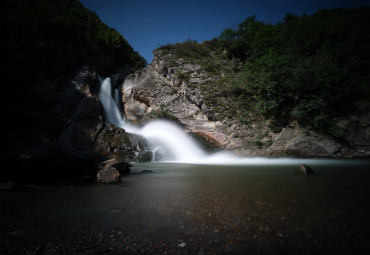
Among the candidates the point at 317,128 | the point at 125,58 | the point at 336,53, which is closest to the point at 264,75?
the point at 317,128

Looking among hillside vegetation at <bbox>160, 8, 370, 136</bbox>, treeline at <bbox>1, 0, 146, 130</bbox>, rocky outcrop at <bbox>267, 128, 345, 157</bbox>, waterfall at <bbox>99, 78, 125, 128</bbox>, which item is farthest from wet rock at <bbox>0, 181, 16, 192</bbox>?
waterfall at <bbox>99, 78, 125, 128</bbox>

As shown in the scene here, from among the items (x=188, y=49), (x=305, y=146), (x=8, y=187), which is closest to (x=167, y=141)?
(x=305, y=146)

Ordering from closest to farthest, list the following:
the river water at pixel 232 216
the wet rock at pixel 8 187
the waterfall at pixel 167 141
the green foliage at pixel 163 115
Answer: the river water at pixel 232 216 < the wet rock at pixel 8 187 < the waterfall at pixel 167 141 < the green foliage at pixel 163 115

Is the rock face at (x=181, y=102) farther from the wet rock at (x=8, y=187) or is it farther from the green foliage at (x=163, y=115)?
the wet rock at (x=8, y=187)

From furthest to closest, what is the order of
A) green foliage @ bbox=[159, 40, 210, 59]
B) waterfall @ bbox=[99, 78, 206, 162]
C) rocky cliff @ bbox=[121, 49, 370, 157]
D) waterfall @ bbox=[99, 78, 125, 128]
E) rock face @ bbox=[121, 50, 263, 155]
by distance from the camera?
1. green foliage @ bbox=[159, 40, 210, 59]
2. waterfall @ bbox=[99, 78, 125, 128]
3. rock face @ bbox=[121, 50, 263, 155]
4. waterfall @ bbox=[99, 78, 206, 162]
5. rocky cliff @ bbox=[121, 49, 370, 157]

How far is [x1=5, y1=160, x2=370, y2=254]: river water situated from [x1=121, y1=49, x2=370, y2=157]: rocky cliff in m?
10.3

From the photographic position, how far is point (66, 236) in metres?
2.07

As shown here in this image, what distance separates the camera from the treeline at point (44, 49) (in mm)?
7012

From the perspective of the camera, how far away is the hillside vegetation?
1403 centimetres

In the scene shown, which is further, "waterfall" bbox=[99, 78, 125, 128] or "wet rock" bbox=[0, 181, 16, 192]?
"waterfall" bbox=[99, 78, 125, 128]

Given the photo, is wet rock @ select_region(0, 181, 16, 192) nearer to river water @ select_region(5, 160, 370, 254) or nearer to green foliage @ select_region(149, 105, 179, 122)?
river water @ select_region(5, 160, 370, 254)

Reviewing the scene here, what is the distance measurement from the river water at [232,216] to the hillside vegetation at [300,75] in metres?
12.3

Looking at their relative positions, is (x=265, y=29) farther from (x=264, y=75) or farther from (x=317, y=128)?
(x=317, y=128)

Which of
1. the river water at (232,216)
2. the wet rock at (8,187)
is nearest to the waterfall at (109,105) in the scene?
the wet rock at (8,187)
